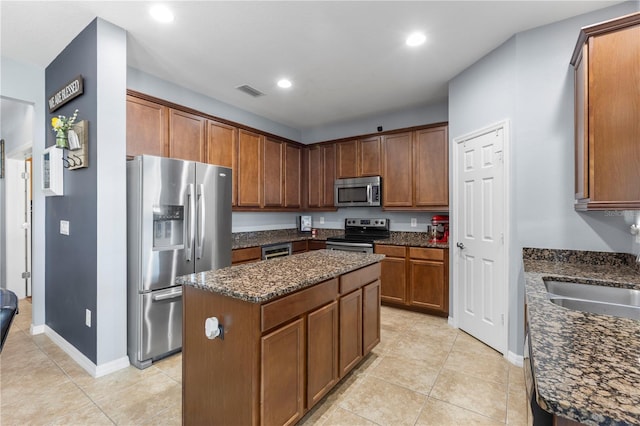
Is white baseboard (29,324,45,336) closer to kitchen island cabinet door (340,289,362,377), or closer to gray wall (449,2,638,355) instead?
kitchen island cabinet door (340,289,362,377)

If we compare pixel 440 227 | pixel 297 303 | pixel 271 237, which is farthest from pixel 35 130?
pixel 440 227

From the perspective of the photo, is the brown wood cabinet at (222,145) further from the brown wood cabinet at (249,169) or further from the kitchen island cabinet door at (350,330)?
the kitchen island cabinet door at (350,330)

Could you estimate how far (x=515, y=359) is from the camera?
2.49 m

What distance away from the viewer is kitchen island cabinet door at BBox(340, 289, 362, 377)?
2.10 metres

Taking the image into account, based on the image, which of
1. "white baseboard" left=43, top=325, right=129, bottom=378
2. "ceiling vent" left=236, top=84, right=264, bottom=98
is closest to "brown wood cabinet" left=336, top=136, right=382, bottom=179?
"ceiling vent" left=236, top=84, right=264, bottom=98

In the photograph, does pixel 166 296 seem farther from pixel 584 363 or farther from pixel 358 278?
pixel 584 363

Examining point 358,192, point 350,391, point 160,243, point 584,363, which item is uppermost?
point 358,192

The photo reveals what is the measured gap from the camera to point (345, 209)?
16.6 feet

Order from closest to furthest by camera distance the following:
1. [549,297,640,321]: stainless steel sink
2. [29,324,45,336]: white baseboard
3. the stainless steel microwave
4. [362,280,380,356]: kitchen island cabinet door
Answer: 1. [549,297,640,321]: stainless steel sink
2. [362,280,380,356]: kitchen island cabinet door
3. [29,324,45,336]: white baseboard
4. the stainless steel microwave

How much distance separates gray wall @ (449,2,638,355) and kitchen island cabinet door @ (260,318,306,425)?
1.96 metres

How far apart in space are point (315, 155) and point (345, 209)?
1.05 meters

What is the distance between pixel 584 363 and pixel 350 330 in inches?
61.7

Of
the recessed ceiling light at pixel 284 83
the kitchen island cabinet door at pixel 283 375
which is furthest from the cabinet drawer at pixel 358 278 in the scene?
the recessed ceiling light at pixel 284 83

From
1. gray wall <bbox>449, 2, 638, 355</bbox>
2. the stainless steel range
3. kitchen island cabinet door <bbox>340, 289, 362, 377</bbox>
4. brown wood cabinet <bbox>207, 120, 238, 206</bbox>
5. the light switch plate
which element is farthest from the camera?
the stainless steel range
